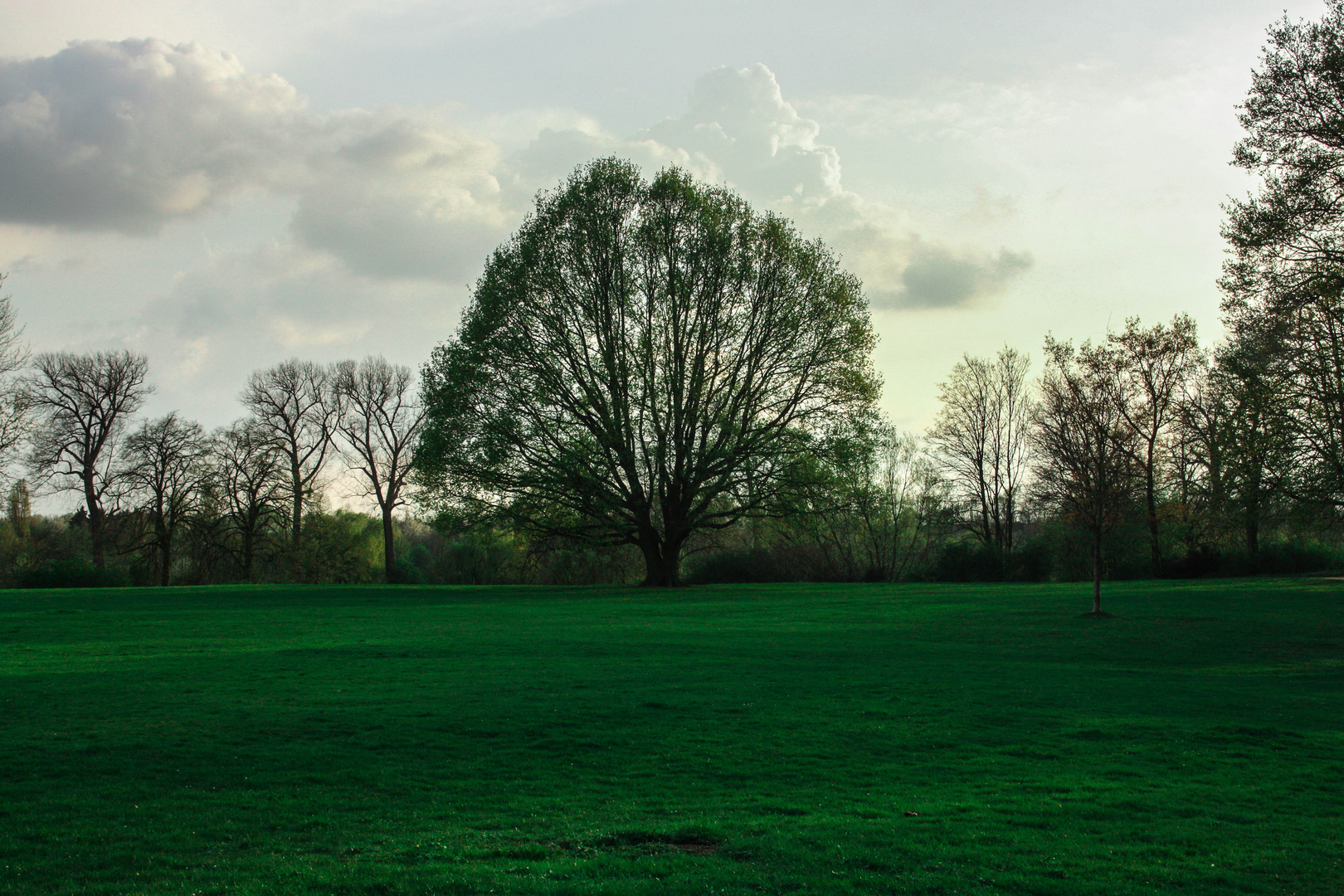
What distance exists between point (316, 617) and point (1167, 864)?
24009 mm

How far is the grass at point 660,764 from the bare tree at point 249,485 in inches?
1396

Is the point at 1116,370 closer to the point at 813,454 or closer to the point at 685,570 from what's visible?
the point at 813,454

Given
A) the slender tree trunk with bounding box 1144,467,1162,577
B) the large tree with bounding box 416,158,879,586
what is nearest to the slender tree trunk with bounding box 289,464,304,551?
the large tree with bounding box 416,158,879,586

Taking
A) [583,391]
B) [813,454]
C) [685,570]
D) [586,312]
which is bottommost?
[685,570]

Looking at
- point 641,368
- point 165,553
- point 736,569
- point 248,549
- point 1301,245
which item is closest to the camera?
point 1301,245

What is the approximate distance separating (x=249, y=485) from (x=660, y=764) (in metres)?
52.1

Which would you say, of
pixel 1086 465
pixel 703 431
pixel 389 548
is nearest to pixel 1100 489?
pixel 1086 465

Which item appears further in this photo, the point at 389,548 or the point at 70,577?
the point at 389,548

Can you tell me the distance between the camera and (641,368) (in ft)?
135

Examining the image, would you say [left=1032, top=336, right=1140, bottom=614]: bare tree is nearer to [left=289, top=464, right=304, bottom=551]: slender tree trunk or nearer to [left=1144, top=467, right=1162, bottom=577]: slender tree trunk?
[left=1144, top=467, right=1162, bottom=577]: slender tree trunk

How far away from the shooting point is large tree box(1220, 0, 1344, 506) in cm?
2486

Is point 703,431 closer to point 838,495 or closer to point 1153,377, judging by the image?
point 838,495

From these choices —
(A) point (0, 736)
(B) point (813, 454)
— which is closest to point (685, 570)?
(B) point (813, 454)

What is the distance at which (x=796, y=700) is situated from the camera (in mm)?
13812
